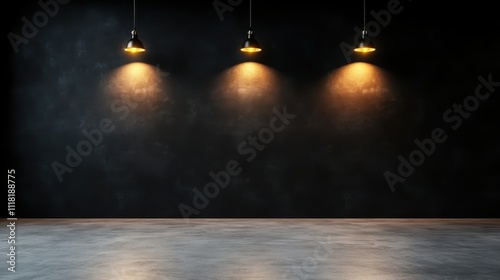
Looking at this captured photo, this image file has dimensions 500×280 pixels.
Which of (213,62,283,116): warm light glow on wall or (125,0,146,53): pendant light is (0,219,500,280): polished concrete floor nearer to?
(213,62,283,116): warm light glow on wall

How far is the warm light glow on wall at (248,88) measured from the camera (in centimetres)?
837

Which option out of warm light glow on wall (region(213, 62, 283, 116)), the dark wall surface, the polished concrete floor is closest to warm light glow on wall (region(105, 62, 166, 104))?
the dark wall surface

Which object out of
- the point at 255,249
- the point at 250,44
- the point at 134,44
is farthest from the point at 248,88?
the point at 255,249

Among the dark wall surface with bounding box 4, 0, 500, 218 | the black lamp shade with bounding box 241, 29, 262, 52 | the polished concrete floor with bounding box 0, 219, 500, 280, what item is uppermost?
the black lamp shade with bounding box 241, 29, 262, 52

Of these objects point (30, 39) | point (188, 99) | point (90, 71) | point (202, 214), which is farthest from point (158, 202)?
point (30, 39)

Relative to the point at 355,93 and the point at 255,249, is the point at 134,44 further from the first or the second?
the point at 255,249

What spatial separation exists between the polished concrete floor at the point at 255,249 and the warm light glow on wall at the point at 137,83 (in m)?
1.89

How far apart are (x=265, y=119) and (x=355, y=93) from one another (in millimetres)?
1427

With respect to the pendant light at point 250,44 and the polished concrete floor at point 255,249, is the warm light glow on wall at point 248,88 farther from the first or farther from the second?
the polished concrete floor at point 255,249

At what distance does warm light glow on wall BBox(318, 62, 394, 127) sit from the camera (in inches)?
328

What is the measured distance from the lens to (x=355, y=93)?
8.37m

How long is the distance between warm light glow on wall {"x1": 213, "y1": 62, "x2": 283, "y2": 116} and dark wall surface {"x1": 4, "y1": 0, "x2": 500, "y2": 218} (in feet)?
0.05

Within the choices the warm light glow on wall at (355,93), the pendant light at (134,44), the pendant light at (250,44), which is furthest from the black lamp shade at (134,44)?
the warm light glow on wall at (355,93)

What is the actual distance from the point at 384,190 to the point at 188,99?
3.28 meters
